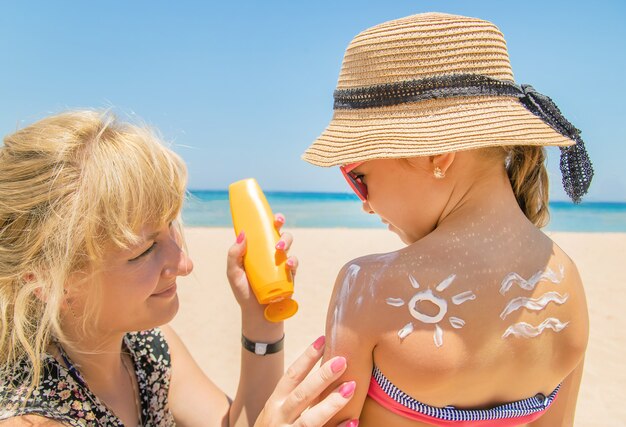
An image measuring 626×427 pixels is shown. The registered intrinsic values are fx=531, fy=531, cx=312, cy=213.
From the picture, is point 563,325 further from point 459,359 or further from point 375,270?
point 375,270

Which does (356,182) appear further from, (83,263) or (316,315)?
(316,315)

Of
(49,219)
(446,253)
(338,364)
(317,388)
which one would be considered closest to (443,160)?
(446,253)

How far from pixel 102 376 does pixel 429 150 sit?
1.66m

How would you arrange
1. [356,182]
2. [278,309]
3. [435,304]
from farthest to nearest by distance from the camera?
[278,309] < [356,182] < [435,304]

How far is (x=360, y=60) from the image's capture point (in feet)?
5.06

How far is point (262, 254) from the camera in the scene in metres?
2.22

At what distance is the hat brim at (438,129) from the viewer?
141 centimetres

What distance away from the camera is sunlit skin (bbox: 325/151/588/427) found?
1.40 meters

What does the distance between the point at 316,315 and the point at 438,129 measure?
572 cm

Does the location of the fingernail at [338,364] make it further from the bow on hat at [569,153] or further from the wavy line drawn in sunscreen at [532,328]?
the bow on hat at [569,153]

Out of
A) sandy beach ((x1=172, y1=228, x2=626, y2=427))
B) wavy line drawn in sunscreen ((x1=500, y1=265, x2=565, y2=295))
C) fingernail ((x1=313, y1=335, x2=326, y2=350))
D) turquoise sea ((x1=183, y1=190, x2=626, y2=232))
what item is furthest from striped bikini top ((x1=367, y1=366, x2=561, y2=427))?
turquoise sea ((x1=183, y1=190, x2=626, y2=232))

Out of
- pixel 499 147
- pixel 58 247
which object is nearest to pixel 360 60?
pixel 499 147

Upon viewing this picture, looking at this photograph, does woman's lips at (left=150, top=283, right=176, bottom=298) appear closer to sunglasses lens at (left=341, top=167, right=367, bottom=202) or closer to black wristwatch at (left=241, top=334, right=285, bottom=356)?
black wristwatch at (left=241, top=334, right=285, bottom=356)

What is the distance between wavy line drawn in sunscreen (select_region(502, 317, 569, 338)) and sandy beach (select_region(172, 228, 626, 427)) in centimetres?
362
